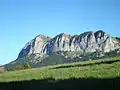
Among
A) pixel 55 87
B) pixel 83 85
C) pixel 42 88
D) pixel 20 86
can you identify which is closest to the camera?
pixel 83 85

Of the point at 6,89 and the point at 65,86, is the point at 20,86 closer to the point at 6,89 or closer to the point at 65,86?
the point at 6,89

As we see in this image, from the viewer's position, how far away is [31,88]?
2450cm

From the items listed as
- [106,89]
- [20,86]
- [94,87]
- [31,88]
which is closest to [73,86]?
[94,87]

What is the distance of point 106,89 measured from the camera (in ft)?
54.4

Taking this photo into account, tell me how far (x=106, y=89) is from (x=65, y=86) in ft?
16.4

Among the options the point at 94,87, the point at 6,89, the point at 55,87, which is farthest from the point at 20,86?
the point at 94,87

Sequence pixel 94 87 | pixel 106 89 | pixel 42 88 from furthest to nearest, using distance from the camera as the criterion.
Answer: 1. pixel 42 88
2. pixel 94 87
3. pixel 106 89

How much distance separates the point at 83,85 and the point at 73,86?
0.88 meters

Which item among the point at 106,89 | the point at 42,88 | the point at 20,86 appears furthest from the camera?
the point at 20,86

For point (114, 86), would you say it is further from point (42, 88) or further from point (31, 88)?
point (31, 88)

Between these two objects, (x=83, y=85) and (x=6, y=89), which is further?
(x=6, y=89)

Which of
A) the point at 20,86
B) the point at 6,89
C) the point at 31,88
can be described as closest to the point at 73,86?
the point at 31,88

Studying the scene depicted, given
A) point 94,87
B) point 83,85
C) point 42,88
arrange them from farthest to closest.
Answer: point 42,88
point 83,85
point 94,87

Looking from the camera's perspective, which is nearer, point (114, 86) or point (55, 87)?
point (114, 86)
